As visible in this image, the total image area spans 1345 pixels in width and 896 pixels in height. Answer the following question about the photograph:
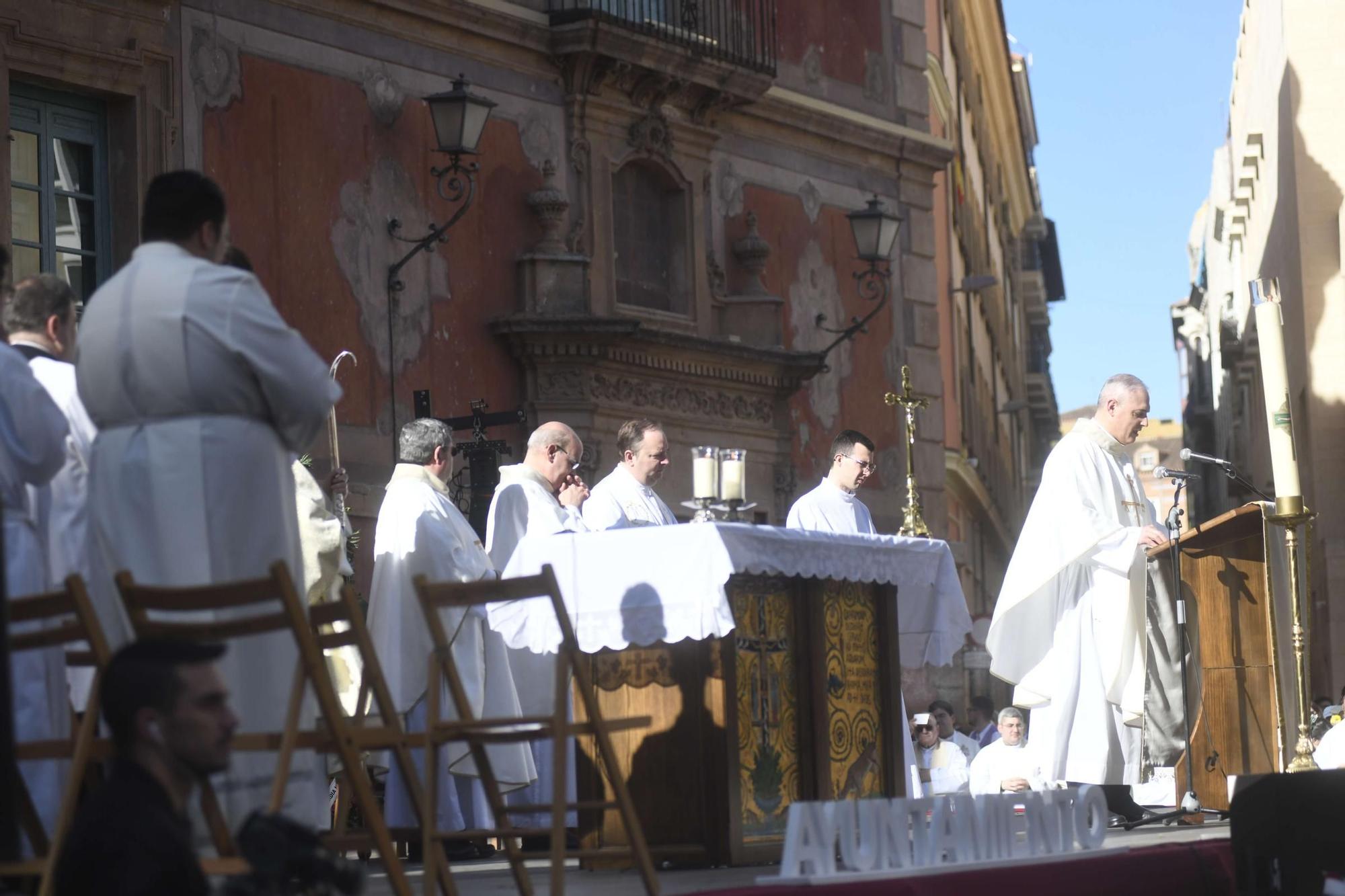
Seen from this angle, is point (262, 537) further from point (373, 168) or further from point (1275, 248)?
point (1275, 248)

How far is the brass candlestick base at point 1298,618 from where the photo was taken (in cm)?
967

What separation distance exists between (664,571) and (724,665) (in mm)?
452

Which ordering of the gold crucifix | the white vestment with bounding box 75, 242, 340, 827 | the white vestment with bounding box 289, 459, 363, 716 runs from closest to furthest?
the white vestment with bounding box 75, 242, 340, 827 → the white vestment with bounding box 289, 459, 363, 716 → the gold crucifix

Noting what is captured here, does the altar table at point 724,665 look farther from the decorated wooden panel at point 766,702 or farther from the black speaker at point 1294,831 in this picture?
the black speaker at point 1294,831

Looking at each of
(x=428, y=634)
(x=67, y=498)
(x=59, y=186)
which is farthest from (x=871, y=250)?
(x=67, y=498)

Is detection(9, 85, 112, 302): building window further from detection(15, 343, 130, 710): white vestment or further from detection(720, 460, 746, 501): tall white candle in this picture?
detection(15, 343, 130, 710): white vestment

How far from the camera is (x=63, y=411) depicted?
22.2 ft

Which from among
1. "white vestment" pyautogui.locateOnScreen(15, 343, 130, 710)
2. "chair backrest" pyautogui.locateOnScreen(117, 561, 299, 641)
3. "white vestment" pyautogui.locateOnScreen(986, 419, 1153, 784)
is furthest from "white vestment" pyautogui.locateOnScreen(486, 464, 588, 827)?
"chair backrest" pyautogui.locateOnScreen(117, 561, 299, 641)

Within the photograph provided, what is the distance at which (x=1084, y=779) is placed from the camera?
10375mm

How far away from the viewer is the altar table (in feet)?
26.3

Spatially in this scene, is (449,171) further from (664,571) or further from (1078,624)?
(664,571)

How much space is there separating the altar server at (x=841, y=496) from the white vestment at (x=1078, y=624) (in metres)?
0.93

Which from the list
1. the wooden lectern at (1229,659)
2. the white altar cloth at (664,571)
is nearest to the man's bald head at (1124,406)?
the wooden lectern at (1229,659)

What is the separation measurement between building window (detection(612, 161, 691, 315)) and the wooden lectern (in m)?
9.32
